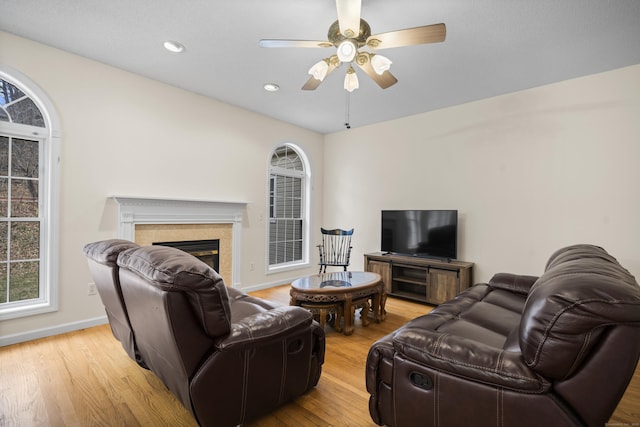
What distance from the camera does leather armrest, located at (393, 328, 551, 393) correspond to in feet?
3.81

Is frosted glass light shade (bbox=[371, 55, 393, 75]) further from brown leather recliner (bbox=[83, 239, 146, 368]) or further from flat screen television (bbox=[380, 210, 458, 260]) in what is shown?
flat screen television (bbox=[380, 210, 458, 260])

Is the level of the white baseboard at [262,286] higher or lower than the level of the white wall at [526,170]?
lower

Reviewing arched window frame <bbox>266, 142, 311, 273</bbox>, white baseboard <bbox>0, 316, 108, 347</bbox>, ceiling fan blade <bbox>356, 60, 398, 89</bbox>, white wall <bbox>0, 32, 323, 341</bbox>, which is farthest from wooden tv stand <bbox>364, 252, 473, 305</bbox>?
white baseboard <bbox>0, 316, 108, 347</bbox>

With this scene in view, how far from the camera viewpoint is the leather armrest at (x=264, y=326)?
151 centimetres

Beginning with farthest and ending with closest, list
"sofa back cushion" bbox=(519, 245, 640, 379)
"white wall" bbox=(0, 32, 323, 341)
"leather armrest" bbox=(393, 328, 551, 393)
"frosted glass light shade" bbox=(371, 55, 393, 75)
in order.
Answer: "white wall" bbox=(0, 32, 323, 341), "frosted glass light shade" bbox=(371, 55, 393, 75), "leather armrest" bbox=(393, 328, 551, 393), "sofa back cushion" bbox=(519, 245, 640, 379)

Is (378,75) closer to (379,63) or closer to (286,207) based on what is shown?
(379,63)

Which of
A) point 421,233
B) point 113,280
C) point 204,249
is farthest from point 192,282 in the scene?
point 421,233

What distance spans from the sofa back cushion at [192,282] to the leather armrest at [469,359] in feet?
2.83

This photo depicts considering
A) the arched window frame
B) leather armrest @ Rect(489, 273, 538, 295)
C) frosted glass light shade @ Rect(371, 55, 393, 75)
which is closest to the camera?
frosted glass light shade @ Rect(371, 55, 393, 75)

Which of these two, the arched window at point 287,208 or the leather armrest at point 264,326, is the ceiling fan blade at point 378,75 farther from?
the arched window at point 287,208

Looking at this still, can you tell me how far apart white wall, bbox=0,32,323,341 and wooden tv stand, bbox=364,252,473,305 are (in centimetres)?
206

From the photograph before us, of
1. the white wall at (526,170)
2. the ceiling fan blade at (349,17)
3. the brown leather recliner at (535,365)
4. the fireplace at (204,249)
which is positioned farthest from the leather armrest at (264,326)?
the white wall at (526,170)

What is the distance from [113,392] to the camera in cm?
208

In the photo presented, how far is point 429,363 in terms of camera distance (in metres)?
1.36
